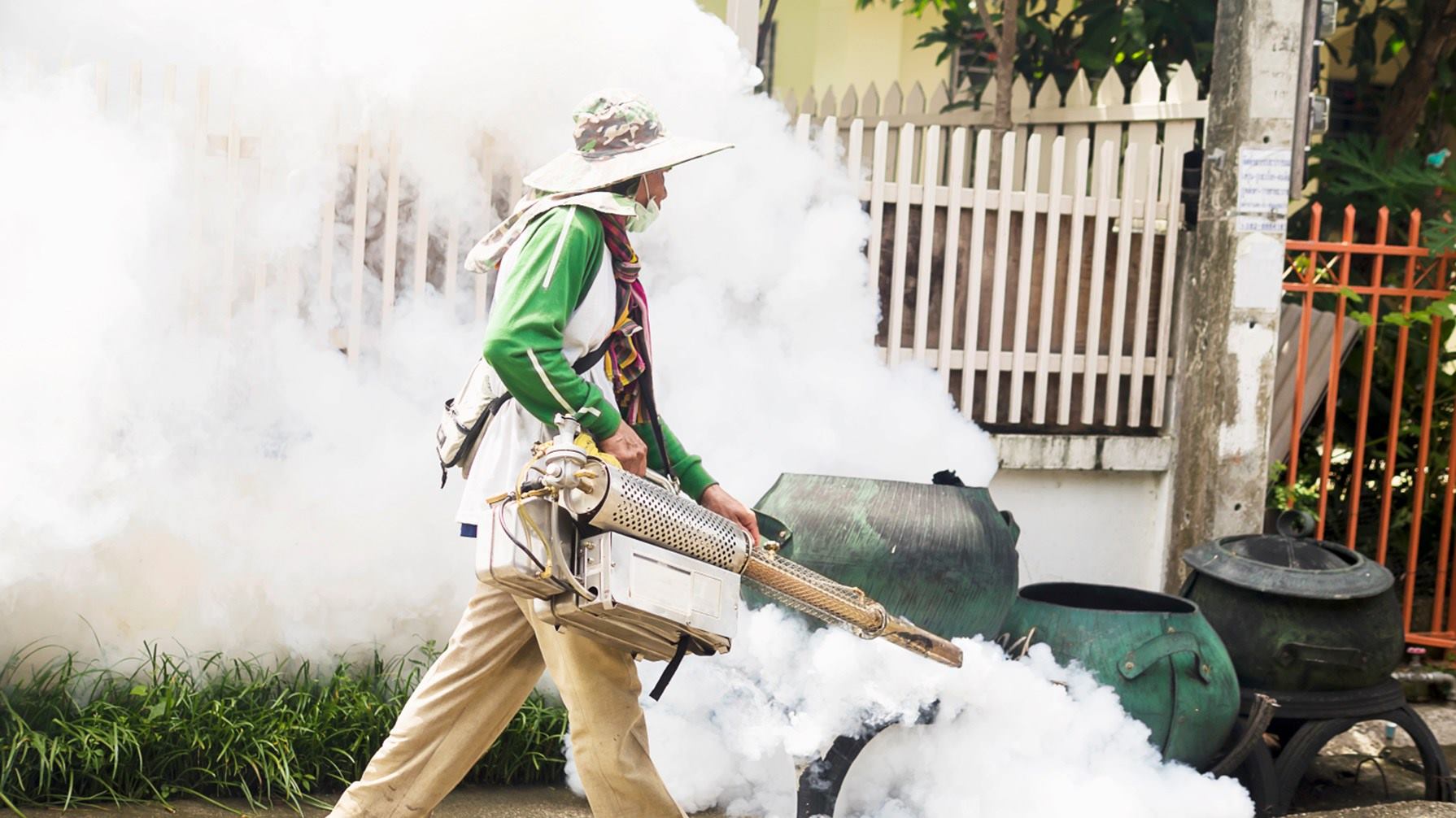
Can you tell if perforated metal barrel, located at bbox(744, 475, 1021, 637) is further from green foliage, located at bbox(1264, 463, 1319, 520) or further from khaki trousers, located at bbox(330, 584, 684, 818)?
green foliage, located at bbox(1264, 463, 1319, 520)

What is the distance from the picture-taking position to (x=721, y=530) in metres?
3.26

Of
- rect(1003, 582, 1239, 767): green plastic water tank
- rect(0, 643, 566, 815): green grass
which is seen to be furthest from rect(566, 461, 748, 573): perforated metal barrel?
rect(0, 643, 566, 815): green grass

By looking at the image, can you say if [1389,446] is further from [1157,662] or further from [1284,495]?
[1157,662]

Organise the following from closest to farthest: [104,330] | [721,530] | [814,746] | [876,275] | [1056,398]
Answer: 1. [721,530]
2. [814,746]
3. [104,330]
4. [876,275]
5. [1056,398]

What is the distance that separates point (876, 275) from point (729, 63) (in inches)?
37.7

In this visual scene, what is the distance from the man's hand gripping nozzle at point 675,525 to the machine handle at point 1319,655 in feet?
6.10

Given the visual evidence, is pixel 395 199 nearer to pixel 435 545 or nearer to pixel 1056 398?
pixel 435 545

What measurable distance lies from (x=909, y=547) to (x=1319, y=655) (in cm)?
162

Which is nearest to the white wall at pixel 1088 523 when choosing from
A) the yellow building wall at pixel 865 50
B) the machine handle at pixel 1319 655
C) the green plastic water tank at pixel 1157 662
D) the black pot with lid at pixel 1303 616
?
the black pot with lid at pixel 1303 616

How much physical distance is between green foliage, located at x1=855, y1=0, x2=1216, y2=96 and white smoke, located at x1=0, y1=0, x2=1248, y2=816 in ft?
9.88

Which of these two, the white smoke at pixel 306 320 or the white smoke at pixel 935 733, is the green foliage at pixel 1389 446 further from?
the white smoke at pixel 935 733

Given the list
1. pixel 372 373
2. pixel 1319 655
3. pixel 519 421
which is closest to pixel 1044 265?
pixel 1319 655

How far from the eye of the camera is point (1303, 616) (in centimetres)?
501

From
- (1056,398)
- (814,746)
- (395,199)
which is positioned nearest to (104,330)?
(395,199)
